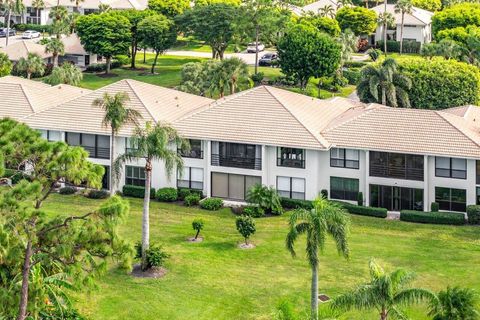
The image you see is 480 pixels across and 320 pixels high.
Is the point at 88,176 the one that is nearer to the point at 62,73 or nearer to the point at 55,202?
the point at 55,202

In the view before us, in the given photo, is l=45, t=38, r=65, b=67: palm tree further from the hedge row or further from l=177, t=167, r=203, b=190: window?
the hedge row

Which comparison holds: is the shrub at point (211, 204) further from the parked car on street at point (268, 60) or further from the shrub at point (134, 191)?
the parked car on street at point (268, 60)

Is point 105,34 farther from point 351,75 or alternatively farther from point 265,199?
point 265,199

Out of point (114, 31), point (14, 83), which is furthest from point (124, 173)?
point (114, 31)

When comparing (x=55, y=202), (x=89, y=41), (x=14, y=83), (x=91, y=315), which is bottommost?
(x=91, y=315)

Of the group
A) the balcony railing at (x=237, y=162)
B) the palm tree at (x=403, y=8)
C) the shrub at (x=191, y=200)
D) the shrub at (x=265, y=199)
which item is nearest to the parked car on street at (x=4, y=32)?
the palm tree at (x=403, y=8)

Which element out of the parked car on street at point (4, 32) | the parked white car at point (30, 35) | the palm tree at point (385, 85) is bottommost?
the palm tree at point (385, 85)
